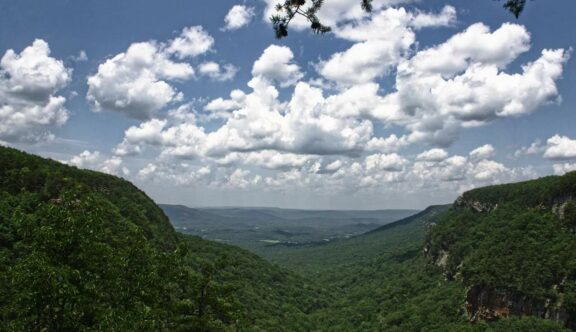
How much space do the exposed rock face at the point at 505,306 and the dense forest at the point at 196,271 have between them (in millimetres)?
263

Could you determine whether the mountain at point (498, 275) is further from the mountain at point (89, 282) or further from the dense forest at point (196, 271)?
the mountain at point (89, 282)

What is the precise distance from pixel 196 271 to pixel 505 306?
83380mm

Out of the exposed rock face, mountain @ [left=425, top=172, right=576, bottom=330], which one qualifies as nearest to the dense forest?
the exposed rock face

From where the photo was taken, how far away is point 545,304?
3991 inches

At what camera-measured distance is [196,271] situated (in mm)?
129750

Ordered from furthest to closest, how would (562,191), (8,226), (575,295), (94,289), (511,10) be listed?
(562,191), (575,295), (8,226), (94,289), (511,10)

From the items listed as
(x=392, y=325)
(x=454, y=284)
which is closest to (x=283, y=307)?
(x=392, y=325)

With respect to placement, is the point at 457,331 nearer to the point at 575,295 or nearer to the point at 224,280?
the point at 575,295

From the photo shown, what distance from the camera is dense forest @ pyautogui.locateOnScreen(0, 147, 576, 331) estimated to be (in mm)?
25323

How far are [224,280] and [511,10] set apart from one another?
15972 cm

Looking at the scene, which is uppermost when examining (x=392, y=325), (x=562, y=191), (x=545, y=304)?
(x=562, y=191)

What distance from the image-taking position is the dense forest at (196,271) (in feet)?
83.1

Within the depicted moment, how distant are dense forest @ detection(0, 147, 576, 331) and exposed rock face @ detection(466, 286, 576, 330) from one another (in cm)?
26

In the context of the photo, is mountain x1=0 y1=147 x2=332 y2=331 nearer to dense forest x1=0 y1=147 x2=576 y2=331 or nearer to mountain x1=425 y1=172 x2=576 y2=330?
dense forest x1=0 y1=147 x2=576 y2=331
